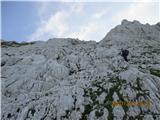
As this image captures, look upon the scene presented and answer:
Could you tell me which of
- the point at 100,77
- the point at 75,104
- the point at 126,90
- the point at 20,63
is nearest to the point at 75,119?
the point at 75,104

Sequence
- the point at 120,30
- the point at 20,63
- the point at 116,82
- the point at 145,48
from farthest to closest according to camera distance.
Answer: the point at 120,30 < the point at 145,48 < the point at 20,63 < the point at 116,82

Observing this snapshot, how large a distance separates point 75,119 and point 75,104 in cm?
449

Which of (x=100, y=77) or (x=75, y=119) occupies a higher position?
(x=100, y=77)

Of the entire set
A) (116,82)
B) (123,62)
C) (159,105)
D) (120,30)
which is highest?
(120,30)

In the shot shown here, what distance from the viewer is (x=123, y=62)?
70625mm

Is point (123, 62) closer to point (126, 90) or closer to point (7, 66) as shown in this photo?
point (126, 90)

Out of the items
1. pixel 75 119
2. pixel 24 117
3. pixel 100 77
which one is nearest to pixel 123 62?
pixel 100 77

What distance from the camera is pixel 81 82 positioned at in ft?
193

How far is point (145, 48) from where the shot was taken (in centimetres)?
8450

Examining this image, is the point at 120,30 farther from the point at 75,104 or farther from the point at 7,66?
the point at 75,104

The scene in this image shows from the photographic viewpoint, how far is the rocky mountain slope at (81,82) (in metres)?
47.5

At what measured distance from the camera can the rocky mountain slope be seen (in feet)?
156

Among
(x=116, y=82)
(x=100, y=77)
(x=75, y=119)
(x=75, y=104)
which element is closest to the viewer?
(x=75, y=119)

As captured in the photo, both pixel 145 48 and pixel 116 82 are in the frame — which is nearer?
pixel 116 82
